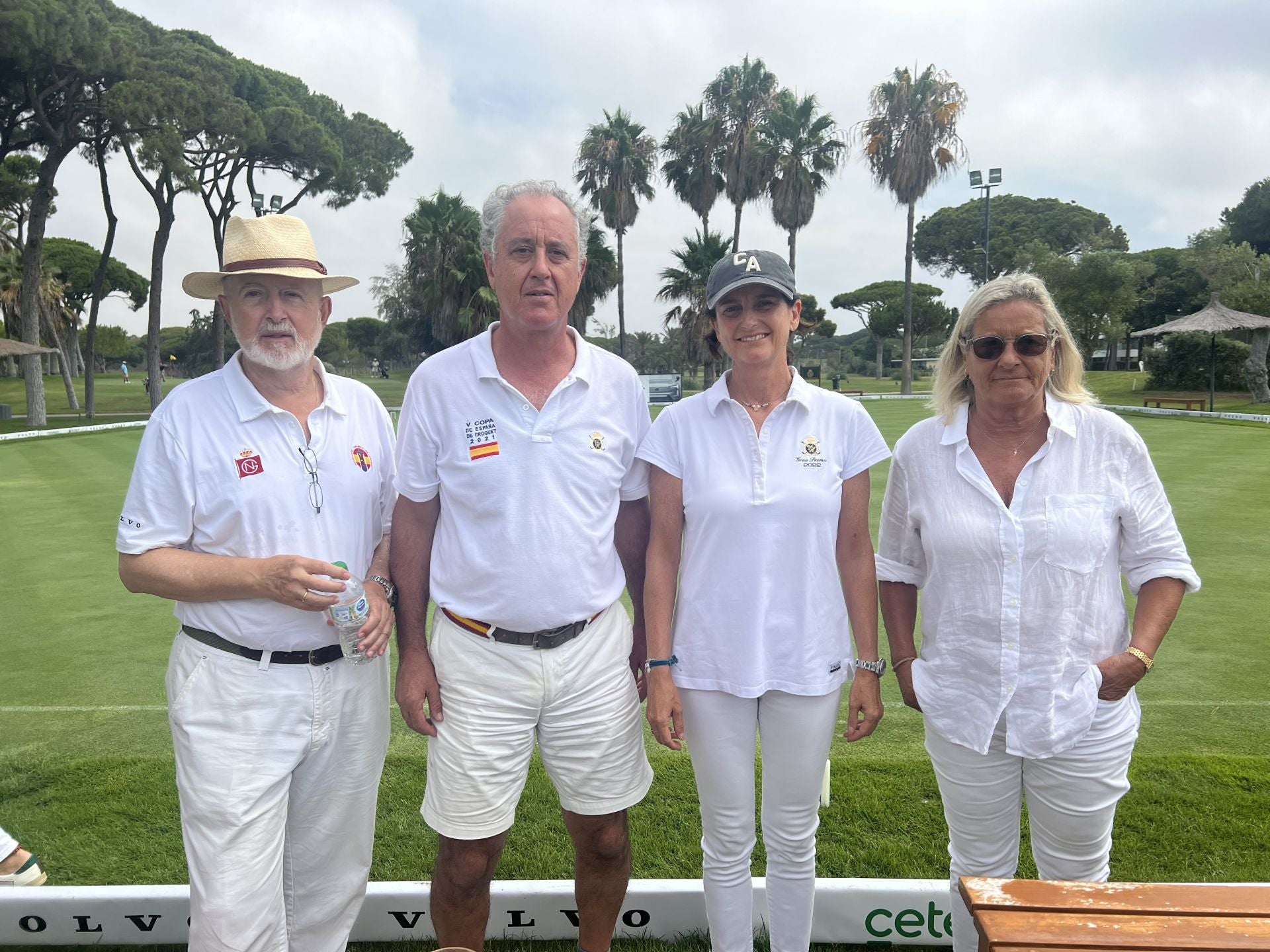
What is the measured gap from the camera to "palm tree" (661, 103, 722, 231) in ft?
146

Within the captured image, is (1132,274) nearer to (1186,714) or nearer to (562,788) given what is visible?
(1186,714)

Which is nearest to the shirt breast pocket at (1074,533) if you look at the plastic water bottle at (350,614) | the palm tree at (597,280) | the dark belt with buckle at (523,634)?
the dark belt with buckle at (523,634)

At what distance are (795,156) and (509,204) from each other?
43569mm

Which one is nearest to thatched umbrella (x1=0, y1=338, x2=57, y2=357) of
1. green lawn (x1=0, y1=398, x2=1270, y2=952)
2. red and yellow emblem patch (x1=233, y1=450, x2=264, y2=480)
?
green lawn (x1=0, y1=398, x2=1270, y2=952)

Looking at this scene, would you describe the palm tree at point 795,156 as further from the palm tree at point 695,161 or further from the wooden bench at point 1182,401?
the wooden bench at point 1182,401

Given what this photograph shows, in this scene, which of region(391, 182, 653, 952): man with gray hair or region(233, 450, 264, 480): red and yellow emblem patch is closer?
region(233, 450, 264, 480): red and yellow emblem patch

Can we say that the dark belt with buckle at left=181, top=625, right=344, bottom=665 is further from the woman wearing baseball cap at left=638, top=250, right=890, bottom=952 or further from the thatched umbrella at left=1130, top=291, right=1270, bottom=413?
the thatched umbrella at left=1130, top=291, right=1270, bottom=413

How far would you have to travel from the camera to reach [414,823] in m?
3.69

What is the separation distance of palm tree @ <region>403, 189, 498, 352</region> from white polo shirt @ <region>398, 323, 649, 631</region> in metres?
35.8

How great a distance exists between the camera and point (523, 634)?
8.21 ft

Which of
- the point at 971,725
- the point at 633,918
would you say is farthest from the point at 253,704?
the point at 971,725

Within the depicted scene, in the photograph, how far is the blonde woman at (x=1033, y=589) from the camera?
2268 mm

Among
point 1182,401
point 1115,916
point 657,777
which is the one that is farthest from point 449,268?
point 1115,916

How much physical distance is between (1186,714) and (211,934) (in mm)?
4575
